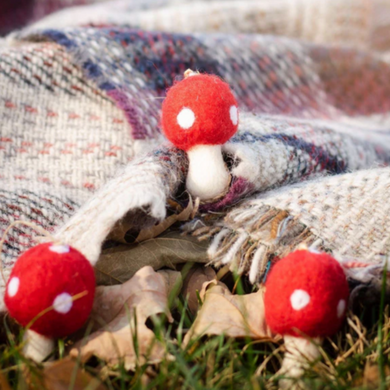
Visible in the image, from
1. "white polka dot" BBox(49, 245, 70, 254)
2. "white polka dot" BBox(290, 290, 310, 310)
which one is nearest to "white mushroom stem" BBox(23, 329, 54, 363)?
"white polka dot" BBox(49, 245, 70, 254)

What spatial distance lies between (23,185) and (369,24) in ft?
5.97

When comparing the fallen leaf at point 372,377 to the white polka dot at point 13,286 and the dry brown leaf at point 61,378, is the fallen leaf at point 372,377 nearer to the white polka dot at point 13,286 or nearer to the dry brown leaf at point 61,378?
the dry brown leaf at point 61,378

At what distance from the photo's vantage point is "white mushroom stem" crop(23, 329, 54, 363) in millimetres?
615

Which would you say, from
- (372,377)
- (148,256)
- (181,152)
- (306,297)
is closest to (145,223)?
(148,256)

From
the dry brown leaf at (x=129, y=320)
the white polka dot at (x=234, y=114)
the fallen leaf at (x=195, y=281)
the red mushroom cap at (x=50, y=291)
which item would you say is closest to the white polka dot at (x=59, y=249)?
the red mushroom cap at (x=50, y=291)

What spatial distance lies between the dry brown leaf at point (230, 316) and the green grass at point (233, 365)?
0.6 inches

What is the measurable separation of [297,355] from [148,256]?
0.28m

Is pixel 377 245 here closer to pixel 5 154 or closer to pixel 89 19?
pixel 5 154

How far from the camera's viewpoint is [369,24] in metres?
2.13

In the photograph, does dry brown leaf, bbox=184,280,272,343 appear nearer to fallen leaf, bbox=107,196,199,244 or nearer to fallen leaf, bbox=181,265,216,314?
fallen leaf, bbox=181,265,216,314

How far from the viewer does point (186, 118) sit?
2.38 ft

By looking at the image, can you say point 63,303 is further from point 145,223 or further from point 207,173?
point 207,173

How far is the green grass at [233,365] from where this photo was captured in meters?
0.55

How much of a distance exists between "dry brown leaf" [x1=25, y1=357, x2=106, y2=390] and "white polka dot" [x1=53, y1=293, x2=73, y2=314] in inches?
2.4
